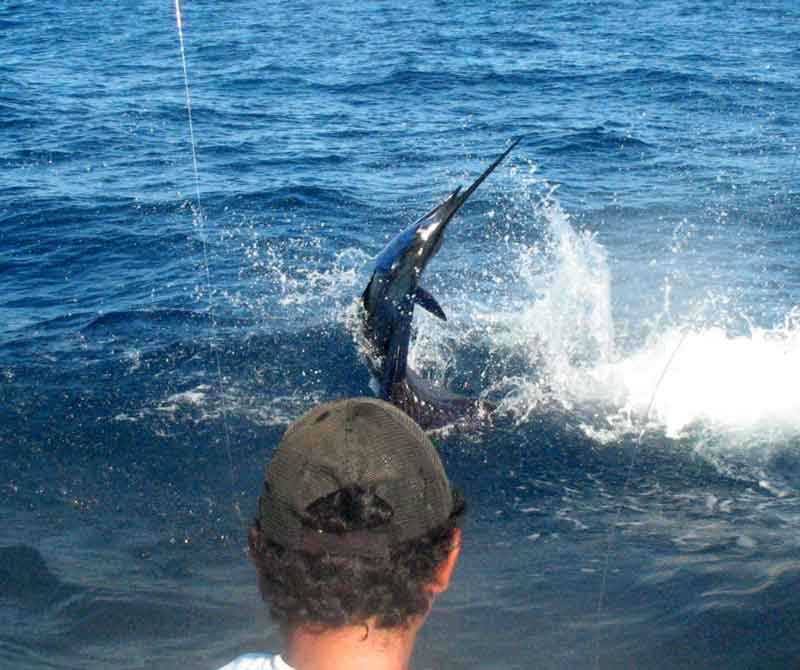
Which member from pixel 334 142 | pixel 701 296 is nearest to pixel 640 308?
pixel 701 296

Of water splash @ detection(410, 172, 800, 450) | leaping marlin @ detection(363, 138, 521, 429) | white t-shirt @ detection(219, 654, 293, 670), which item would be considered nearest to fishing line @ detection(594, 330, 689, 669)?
water splash @ detection(410, 172, 800, 450)

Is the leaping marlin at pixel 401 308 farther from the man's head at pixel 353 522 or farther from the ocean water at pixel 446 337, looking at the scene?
the man's head at pixel 353 522

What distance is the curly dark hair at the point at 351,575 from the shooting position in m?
1.47

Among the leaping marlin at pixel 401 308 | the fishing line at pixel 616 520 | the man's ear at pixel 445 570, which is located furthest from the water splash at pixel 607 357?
the man's ear at pixel 445 570

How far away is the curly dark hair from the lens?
147cm

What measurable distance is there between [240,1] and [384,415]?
27671mm

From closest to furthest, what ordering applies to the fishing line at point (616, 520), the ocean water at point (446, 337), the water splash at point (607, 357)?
the fishing line at point (616, 520), the ocean water at point (446, 337), the water splash at point (607, 357)

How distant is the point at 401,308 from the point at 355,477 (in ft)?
14.2

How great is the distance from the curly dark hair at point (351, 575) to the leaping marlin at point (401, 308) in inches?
165

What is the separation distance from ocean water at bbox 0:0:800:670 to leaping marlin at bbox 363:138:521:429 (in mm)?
329

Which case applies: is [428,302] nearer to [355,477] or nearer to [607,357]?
[607,357]

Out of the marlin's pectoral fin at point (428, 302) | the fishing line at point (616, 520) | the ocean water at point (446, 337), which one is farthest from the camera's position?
the marlin's pectoral fin at point (428, 302)

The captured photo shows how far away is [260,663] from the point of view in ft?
5.11

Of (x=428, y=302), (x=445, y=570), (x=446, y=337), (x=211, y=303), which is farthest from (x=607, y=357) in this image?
(x=445, y=570)
